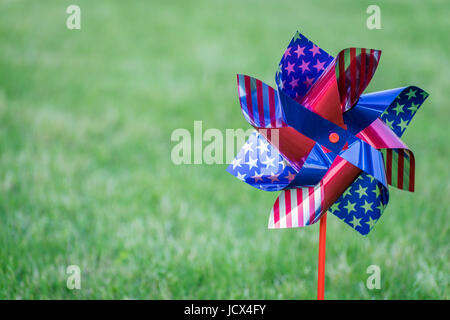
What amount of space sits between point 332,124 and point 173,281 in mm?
1221

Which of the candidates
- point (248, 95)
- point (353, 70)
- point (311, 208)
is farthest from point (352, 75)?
point (311, 208)

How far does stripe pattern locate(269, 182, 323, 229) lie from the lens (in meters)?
1.57

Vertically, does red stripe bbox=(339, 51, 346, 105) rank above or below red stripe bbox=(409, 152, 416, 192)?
above

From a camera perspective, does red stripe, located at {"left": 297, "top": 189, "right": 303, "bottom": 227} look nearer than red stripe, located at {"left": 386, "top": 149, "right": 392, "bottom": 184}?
Yes

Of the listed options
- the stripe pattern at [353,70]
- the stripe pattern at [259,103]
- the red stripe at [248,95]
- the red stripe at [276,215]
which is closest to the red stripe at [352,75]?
the stripe pattern at [353,70]

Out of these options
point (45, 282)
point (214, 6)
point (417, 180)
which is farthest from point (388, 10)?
point (45, 282)

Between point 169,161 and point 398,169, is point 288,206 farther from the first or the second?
point 169,161

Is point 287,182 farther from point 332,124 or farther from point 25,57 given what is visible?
point 25,57

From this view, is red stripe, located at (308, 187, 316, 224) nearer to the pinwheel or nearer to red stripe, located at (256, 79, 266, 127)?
the pinwheel

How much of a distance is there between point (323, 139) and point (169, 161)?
219 cm

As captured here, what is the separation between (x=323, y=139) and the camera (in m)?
1.63

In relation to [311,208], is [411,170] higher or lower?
higher

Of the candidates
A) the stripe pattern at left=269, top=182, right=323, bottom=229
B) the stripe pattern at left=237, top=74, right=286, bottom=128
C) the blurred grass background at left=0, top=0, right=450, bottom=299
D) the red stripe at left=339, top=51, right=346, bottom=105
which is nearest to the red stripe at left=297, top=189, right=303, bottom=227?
the stripe pattern at left=269, top=182, right=323, bottom=229

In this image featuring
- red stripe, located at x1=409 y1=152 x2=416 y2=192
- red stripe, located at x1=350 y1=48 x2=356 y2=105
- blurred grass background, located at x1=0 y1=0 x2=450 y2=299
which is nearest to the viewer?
red stripe, located at x1=350 y1=48 x2=356 y2=105
